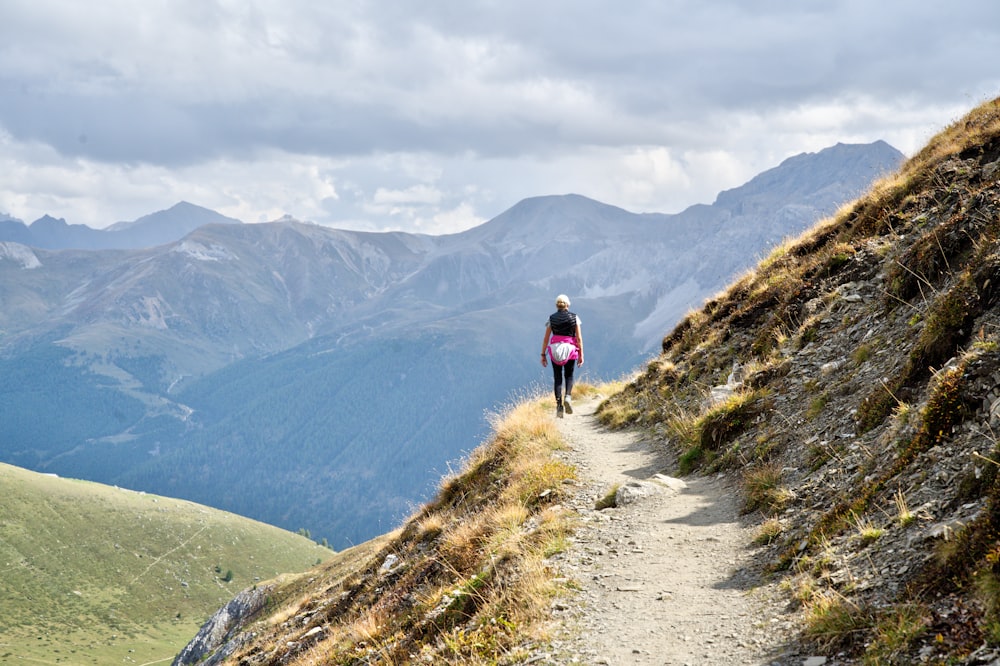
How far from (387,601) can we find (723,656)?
889 cm

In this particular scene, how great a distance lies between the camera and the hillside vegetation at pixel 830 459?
22.3 ft

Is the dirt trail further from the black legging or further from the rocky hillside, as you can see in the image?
the black legging

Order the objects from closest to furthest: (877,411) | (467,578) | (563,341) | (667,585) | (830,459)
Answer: (667,585) → (877,411) → (830,459) → (467,578) → (563,341)

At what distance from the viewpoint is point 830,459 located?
35.3ft

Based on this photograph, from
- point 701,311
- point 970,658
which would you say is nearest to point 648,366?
point 701,311

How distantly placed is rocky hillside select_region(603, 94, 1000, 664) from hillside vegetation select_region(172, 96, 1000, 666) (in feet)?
0.12

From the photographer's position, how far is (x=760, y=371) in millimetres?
15797

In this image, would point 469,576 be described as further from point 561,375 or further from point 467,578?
point 561,375

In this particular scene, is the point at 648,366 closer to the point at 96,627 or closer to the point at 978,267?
the point at 978,267

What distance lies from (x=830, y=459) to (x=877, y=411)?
3.37 feet

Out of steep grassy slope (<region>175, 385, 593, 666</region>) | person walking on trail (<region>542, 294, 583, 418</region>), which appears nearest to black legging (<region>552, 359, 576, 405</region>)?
person walking on trail (<region>542, 294, 583, 418</region>)

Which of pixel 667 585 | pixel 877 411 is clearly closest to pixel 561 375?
pixel 877 411

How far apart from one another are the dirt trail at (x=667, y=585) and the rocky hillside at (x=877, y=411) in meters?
0.51

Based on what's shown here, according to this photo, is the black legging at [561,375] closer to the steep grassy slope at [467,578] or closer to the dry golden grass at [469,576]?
the steep grassy slope at [467,578]
